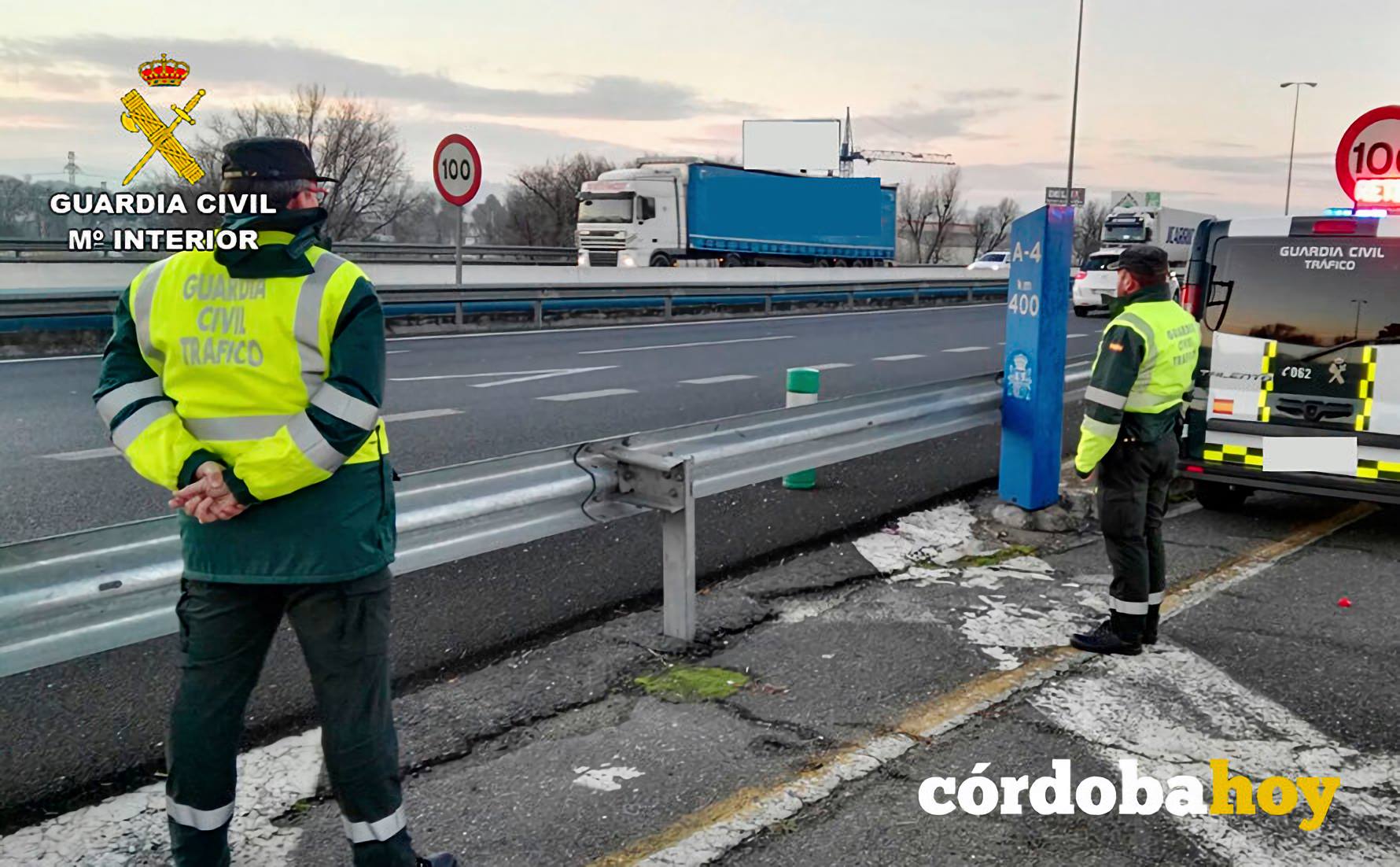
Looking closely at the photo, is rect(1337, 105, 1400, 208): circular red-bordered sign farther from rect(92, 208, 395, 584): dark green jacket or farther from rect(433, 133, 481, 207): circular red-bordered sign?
rect(433, 133, 481, 207): circular red-bordered sign

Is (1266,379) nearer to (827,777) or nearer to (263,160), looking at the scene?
(827,777)

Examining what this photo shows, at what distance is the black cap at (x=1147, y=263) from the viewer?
5211 mm

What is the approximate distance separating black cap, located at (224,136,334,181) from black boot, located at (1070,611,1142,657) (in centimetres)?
365

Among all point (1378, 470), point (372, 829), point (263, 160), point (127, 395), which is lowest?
point (372, 829)

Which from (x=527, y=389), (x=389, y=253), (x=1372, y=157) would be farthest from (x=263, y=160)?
(x=389, y=253)

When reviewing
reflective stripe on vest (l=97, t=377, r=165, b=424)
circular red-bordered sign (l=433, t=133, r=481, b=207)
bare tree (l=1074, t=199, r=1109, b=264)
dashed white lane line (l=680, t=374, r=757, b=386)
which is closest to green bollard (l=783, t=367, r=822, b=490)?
reflective stripe on vest (l=97, t=377, r=165, b=424)

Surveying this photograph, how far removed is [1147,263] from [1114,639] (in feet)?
A: 5.38

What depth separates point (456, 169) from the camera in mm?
18453

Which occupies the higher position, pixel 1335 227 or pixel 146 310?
pixel 1335 227

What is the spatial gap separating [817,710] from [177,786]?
A: 86.5 inches

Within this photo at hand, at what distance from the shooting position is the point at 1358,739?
4133mm

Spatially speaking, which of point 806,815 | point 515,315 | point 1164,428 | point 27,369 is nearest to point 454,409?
point 27,369

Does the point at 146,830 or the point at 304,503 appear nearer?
the point at 304,503

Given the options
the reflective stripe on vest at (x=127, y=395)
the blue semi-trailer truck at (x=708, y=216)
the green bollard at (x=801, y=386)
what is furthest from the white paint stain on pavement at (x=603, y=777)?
the blue semi-trailer truck at (x=708, y=216)
